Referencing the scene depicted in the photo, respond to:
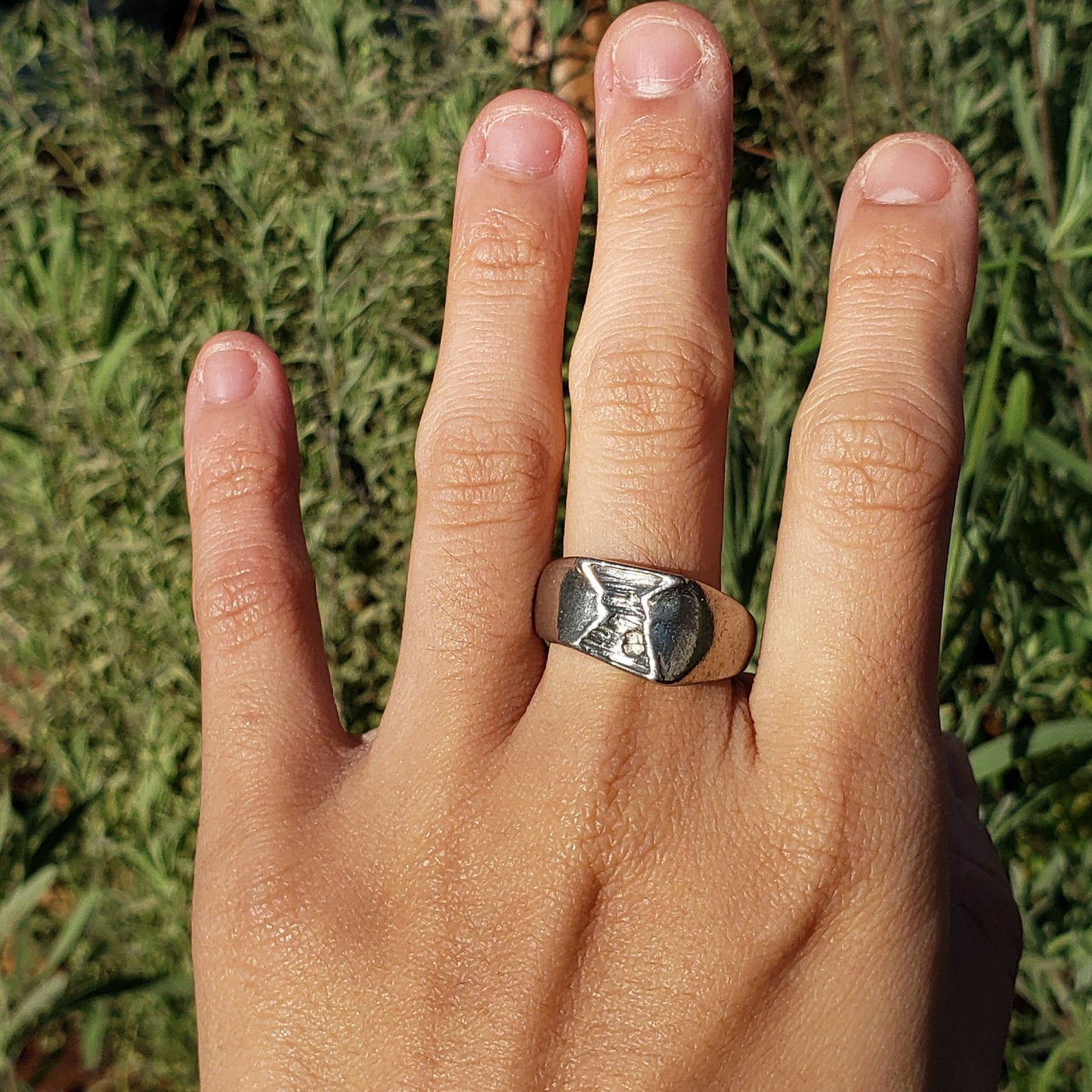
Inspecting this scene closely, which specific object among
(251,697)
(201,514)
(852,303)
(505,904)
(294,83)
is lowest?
(505,904)

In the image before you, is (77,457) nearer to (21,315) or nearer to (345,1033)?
(21,315)

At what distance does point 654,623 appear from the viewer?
1351 millimetres

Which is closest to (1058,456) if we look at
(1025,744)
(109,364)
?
(1025,744)

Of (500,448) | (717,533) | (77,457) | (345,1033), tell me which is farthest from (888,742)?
(77,457)

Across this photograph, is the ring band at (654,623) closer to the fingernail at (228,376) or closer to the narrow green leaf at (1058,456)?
the fingernail at (228,376)

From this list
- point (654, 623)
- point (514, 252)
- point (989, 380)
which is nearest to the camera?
point (654, 623)

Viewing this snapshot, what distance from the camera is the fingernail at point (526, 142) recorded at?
5.13 feet

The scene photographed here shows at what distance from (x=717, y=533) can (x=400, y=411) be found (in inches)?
50.8

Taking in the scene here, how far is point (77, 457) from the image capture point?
7.92 ft

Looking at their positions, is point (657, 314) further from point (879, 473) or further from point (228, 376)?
point (228, 376)

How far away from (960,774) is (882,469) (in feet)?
1.76

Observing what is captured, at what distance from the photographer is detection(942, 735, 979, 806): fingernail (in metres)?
1.62

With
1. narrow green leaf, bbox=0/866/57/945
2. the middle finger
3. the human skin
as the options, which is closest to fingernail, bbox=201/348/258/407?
the human skin

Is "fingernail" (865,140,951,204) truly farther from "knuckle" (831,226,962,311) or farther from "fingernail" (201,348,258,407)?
"fingernail" (201,348,258,407)
